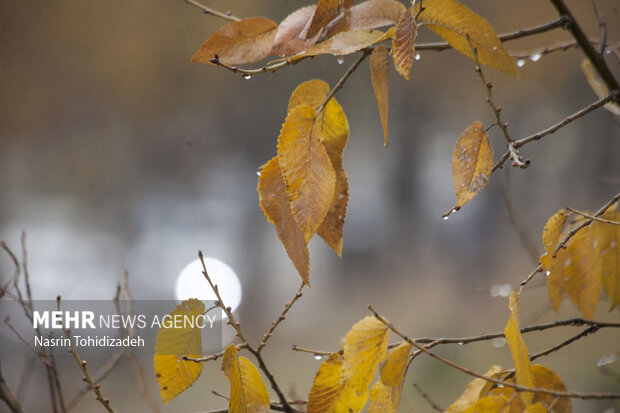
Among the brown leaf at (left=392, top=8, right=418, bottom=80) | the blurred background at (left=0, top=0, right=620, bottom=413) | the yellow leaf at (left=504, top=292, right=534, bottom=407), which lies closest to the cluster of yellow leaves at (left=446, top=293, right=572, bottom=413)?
the yellow leaf at (left=504, top=292, right=534, bottom=407)

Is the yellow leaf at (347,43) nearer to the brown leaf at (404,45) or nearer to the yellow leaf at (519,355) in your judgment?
the brown leaf at (404,45)

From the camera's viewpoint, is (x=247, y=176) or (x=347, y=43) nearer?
(x=347, y=43)

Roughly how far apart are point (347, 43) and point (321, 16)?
39 millimetres

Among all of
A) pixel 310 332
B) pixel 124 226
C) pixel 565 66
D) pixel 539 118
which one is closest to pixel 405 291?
pixel 310 332

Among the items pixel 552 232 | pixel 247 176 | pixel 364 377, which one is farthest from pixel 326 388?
pixel 247 176

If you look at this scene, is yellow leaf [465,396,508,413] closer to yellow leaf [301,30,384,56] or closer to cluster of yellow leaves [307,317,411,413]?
cluster of yellow leaves [307,317,411,413]

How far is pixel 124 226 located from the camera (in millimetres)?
1149

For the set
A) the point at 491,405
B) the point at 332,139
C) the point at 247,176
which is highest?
the point at 247,176

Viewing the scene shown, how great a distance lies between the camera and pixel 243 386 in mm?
210

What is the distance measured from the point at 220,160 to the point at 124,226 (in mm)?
297

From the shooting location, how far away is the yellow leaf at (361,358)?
206mm

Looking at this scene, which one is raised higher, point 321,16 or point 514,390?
point 321,16

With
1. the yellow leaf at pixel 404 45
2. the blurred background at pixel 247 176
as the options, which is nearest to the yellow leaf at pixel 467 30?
the yellow leaf at pixel 404 45

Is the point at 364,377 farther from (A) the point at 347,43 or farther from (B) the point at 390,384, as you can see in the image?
Answer: (A) the point at 347,43
